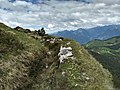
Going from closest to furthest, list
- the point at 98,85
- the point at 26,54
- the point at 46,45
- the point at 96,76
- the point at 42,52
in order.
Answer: the point at 98,85 → the point at 96,76 → the point at 26,54 → the point at 42,52 → the point at 46,45

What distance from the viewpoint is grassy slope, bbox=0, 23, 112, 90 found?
5412cm

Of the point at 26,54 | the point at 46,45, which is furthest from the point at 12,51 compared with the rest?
the point at 46,45

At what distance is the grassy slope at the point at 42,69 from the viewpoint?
54.1 metres

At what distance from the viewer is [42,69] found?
62.8 meters

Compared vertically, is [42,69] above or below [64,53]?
below

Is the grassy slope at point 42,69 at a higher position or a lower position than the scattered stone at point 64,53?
lower

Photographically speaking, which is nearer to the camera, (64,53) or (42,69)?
(42,69)

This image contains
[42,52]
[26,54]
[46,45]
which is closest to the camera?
[26,54]

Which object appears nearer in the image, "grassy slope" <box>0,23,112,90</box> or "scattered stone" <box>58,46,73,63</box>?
"grassy slope" <box>0,23,112,90</box>

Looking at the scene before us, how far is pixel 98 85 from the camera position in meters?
54.0

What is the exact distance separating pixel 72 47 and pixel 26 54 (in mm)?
12868

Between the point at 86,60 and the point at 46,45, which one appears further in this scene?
the point at 46,45

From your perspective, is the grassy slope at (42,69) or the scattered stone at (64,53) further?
the scattered stone at (64,53)

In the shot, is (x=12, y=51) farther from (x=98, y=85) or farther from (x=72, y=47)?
(x=98, y=85)
